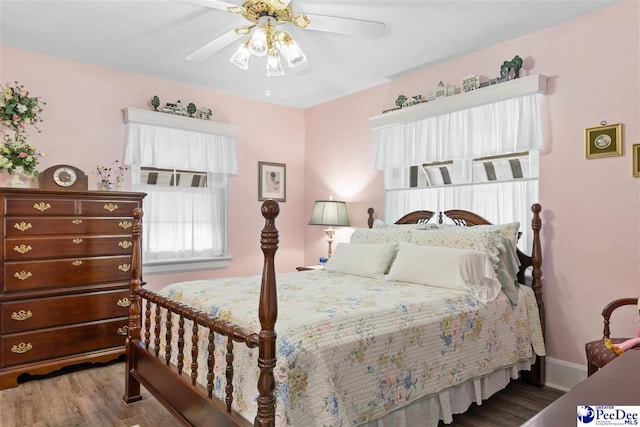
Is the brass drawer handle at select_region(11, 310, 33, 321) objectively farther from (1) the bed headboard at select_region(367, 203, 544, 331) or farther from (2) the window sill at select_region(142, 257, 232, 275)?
(1) the bed headboard at select_region(367, 203, 544, 331)

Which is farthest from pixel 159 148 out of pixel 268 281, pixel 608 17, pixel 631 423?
pixel 631 423

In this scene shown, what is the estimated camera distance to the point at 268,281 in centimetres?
159

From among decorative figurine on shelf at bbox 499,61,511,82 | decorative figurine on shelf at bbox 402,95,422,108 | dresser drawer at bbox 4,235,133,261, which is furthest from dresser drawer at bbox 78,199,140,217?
decorative figurine on shelf at bbox 499,61,511,82

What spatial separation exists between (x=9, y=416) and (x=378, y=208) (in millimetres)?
3407

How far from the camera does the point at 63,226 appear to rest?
328 centimetres

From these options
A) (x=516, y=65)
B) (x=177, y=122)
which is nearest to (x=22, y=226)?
(x=177, y=122)

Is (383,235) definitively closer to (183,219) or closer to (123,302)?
(183,219)

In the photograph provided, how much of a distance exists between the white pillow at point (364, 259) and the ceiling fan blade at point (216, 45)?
1.85 m

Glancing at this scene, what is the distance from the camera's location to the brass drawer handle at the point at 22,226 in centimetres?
306

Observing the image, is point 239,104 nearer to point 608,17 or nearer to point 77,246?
point 77,246

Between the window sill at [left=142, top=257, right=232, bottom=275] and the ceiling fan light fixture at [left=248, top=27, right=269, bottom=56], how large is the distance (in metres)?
2.49

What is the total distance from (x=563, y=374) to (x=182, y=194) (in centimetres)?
377

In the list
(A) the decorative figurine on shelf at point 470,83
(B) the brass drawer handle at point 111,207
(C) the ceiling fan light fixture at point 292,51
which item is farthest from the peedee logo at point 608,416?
(B) the brass drawer handle at point 111,207

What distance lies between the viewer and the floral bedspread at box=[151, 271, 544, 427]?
1.72 metres
